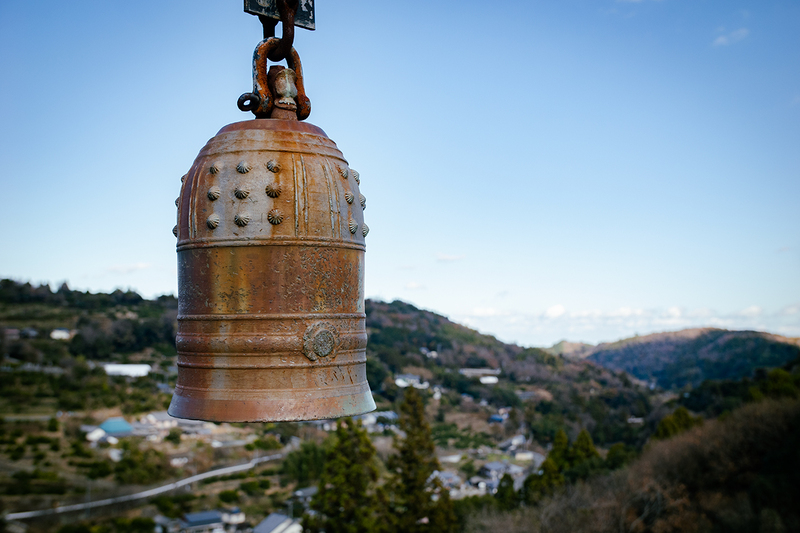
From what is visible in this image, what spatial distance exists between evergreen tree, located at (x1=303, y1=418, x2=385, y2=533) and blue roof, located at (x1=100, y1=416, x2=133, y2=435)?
19.8m

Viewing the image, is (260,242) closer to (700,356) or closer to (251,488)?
(251,488)

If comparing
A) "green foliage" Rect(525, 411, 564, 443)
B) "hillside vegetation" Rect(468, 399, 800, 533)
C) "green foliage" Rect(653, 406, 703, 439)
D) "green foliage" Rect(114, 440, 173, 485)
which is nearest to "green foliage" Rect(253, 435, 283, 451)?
"green foliage" Rect(114, 440, 173, 485)

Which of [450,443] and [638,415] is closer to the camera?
[450,443]

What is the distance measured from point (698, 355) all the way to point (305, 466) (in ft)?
210

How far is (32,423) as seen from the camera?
38.9 m

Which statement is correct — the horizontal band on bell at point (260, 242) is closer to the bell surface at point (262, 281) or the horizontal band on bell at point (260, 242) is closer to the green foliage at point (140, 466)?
the bell surface at point (262, 281)

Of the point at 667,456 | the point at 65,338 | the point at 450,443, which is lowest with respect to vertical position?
the point at 450,443

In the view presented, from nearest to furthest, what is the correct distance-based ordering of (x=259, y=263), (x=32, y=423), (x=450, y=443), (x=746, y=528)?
(x=259, y=263), (x=746, y=528), (x=32, y=423), (x=450, y=443)

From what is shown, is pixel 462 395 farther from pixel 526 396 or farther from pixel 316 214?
pixel 316 214

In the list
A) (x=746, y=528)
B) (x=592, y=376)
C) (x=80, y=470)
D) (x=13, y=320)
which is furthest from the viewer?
(x=592, y=376)

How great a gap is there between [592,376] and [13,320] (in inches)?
2284

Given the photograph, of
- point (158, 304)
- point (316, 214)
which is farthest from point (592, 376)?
point (316, 214)

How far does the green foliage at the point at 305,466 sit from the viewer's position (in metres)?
36.5

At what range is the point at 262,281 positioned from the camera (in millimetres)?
2898
